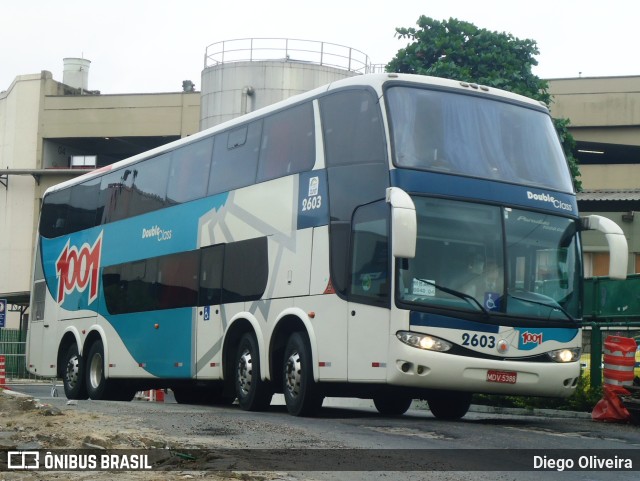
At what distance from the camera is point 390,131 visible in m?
14.6

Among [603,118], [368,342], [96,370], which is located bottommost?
[96,370]

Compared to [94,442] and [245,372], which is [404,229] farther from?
[245,372]

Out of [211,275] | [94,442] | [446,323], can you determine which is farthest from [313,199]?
[94,442]

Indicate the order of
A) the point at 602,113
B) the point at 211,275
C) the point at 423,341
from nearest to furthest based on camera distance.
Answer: the point at 423,341 → the point at 211,275 → the point at 602,113

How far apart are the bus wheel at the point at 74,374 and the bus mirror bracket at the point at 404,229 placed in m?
11.7

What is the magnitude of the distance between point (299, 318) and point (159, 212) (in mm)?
5562

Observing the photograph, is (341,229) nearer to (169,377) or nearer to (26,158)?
(169,377)

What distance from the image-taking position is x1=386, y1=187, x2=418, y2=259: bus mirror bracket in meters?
13.4

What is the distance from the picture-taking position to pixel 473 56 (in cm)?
3581

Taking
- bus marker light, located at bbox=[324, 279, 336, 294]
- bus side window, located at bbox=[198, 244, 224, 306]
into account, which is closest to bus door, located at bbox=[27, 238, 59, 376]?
bus side window, located at bbox=[198, 244, 224, 306]

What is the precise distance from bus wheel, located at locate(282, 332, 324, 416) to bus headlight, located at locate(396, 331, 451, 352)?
189cm

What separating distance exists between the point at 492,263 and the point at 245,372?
15.0ft

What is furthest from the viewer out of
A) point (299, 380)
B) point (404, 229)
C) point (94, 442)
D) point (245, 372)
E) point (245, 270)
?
point (245, 270)

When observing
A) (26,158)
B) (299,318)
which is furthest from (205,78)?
(299,318)
